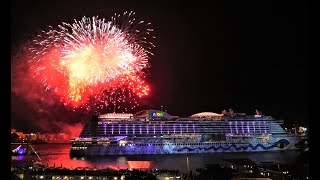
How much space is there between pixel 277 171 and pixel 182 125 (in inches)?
735

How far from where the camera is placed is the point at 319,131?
2.47m

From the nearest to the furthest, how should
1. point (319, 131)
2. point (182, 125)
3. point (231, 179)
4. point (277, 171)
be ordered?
point (319, 131), point (231, 179), point (277, 171), point (182, 125)

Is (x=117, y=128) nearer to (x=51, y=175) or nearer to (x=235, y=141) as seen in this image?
(x=235, y=141)

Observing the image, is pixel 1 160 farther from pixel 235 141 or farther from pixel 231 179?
pixel 235 141

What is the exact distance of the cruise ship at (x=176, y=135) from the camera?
33.8m

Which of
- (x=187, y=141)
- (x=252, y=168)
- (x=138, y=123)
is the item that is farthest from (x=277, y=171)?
(x=138, y=123)

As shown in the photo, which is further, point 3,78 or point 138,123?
Result: point 138,123

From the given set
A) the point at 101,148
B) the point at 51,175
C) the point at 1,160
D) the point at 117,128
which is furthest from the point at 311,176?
the point at 117,128

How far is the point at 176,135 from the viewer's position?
36.4m

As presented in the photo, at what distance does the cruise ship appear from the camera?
111ft

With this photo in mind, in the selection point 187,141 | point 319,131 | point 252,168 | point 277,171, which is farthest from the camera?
point 187,141

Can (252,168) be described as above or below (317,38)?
below

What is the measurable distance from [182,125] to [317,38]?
36626 mm

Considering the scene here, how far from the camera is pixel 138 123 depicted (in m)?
37.0
